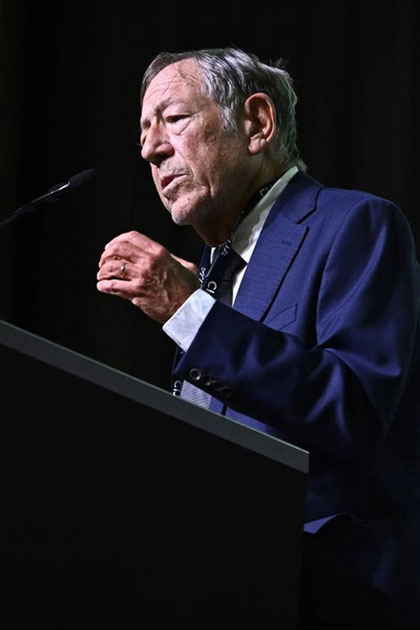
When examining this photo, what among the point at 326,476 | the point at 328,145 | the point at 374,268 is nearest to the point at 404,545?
the point at 326,476

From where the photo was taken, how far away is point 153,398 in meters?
1.06

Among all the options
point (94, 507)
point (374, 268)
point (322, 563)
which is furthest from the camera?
point (374, 268)

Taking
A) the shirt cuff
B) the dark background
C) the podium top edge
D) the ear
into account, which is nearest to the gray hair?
the ear

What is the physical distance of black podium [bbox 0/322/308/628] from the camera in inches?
40.5

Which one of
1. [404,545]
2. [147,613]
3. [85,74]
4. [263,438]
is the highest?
[85,74]

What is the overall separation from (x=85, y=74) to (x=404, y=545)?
232 cm

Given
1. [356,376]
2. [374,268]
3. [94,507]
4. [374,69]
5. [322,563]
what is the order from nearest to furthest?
[94,507] < [322,563] < [356,376] < [374,268] < [374,69]

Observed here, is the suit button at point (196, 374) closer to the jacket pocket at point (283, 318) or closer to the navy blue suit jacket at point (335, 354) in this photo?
the navy blue suit jacket at point (335, 354)

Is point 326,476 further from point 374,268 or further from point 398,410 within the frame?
point 374,268

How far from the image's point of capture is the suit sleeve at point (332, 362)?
1.45 metres

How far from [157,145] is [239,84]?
0.19 meters

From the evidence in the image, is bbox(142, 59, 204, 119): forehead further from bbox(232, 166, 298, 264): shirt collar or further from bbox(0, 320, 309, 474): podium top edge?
bbox(0, 320, 309, 474): podium top edge

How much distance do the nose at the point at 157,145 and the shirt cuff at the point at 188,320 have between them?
1.79ft

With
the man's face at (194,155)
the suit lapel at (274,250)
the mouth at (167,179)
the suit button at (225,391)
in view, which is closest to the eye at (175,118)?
the man's face at (194,155)
